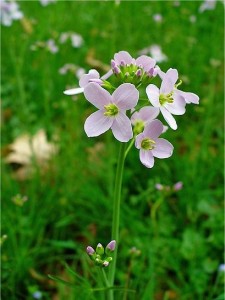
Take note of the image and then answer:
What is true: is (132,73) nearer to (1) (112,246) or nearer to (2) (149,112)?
(2) (149,112)

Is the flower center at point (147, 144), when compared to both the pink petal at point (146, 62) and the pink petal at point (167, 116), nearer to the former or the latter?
the pink petal at point (167, 116)

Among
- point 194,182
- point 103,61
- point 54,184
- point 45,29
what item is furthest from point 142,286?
point 45,29

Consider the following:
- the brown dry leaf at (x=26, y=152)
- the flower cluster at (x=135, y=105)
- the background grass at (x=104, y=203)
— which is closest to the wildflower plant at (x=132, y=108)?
the flower cluster at (x=135, y=105)

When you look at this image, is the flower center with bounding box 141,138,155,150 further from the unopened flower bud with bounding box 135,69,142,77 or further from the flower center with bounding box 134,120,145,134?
the unopened flower bud with bounding box 135,69,142,77

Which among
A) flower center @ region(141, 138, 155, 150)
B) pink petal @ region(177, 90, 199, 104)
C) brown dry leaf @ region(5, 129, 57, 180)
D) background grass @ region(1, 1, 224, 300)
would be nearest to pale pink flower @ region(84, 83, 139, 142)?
flower center @ region(141, 138, 155, 150)

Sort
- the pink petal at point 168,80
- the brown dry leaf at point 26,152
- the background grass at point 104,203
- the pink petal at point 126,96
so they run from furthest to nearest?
the brown dry leaf at point 26,152, the background grass at point 104,203, the pink petal at point 168,80, the pink petal at point 126,96

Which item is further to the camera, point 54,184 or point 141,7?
point 141,7

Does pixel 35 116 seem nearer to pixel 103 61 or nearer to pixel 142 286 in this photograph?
pixel 103 61
